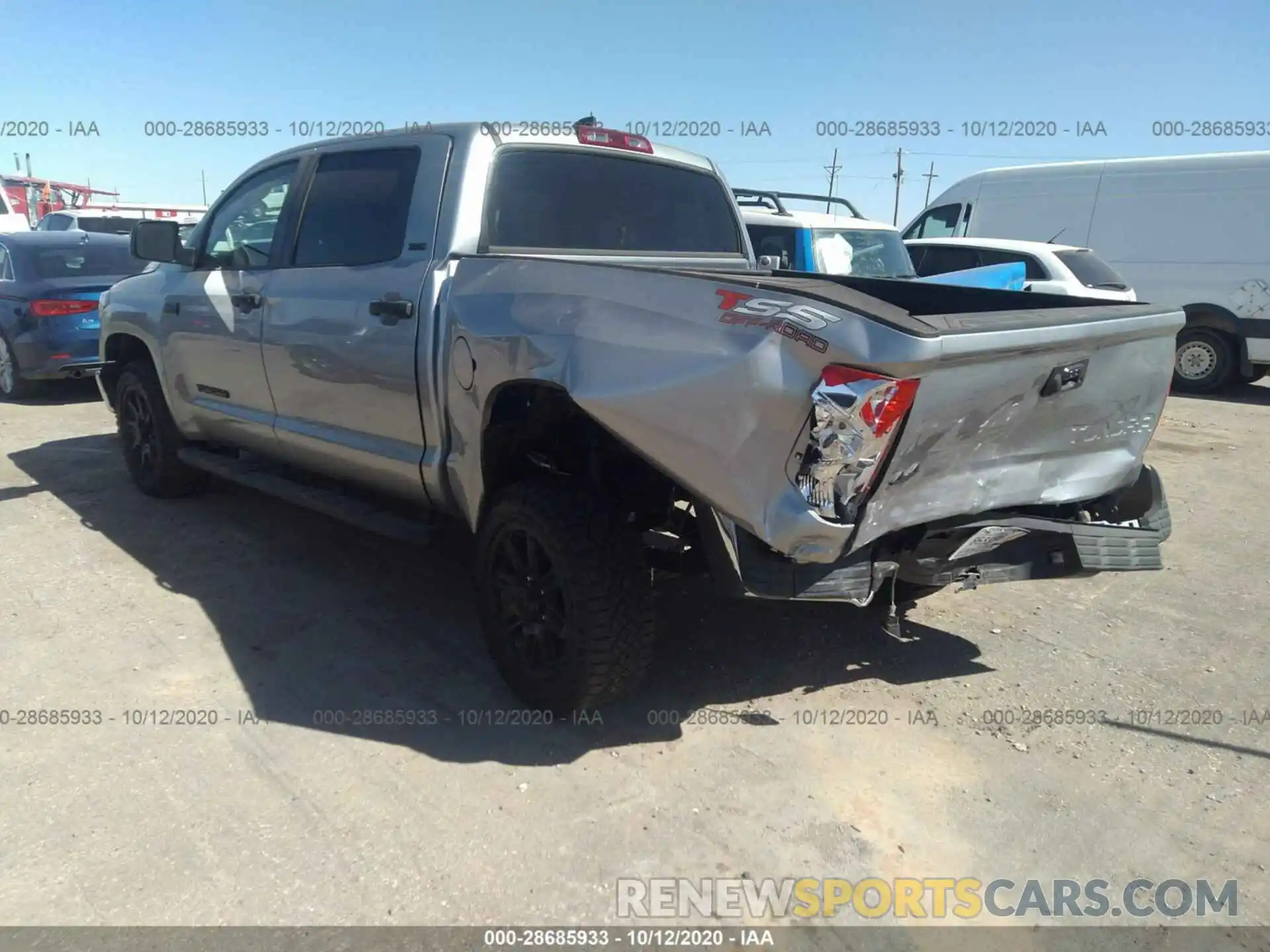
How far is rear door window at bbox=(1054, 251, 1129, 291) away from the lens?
9719 millimetres

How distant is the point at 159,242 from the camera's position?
4.96 metres

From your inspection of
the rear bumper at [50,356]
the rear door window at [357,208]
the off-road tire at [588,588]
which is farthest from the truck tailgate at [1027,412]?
the rear bumper at [50,356]

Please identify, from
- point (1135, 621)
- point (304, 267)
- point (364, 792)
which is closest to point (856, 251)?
point (1135, 621)

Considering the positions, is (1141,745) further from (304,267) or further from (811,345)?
(304,267)

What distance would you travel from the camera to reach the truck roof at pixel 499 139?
3.74 meters

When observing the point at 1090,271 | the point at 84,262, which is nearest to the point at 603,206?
the point at 84,262

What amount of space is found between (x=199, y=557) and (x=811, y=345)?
379 cm

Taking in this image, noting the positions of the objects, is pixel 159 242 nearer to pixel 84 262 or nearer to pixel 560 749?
pixel 560 749

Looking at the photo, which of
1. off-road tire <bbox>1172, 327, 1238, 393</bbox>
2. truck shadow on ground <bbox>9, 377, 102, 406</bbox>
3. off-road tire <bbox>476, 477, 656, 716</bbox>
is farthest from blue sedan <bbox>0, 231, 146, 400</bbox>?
off-road tire <bbox>1172, 327, 1238, 393</bbox>

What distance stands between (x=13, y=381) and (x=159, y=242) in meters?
5.10

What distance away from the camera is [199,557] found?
4.84 meters

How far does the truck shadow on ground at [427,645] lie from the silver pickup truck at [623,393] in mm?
246

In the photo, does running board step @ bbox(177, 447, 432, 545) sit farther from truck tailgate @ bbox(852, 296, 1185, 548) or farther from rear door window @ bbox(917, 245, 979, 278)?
rear door window @ bbox(917, 245, 979, 278)

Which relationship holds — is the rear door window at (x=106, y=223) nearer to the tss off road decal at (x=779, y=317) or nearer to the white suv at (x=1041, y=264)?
the white suv at (x=1041, y=264)
